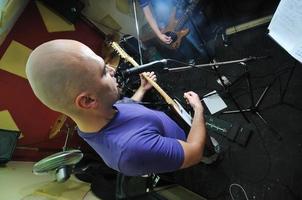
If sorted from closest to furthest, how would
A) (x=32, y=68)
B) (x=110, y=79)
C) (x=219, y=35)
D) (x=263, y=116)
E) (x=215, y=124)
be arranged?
(x=32, y=68), (x=110, y=79), (x=263, y=116), (x=215, y=124), (x=219, y=35)

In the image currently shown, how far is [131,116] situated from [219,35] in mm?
1849

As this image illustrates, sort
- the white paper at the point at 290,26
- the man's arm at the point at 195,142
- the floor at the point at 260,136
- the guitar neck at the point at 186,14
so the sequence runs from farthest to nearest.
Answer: the guitar neck at the point at 186,14
the floor at the point at 260,136
the white paper at the point at 290,26
the man's arm at the point at 195,142

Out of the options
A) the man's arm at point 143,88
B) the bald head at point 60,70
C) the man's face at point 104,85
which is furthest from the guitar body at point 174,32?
the bald head at point 60,70

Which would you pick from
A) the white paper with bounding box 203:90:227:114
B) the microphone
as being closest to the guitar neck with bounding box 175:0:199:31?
the white paper with bounding box 203:90:227:114

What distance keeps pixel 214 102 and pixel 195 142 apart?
1234 millimetres

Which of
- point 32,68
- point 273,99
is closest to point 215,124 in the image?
point 273,99

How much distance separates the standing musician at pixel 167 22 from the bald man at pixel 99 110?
158 cm

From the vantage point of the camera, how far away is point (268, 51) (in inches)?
103

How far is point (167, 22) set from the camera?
292 cm

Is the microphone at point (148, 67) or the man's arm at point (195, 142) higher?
the microphone at point (148, 67)

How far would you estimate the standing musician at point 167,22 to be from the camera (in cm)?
285

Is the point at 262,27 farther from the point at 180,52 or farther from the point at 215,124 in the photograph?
the point at 215,124

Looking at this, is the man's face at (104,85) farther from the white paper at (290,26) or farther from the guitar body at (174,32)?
the guitar body at (174,32)

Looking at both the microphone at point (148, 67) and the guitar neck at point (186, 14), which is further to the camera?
the guitar neck at point (186, 14)
